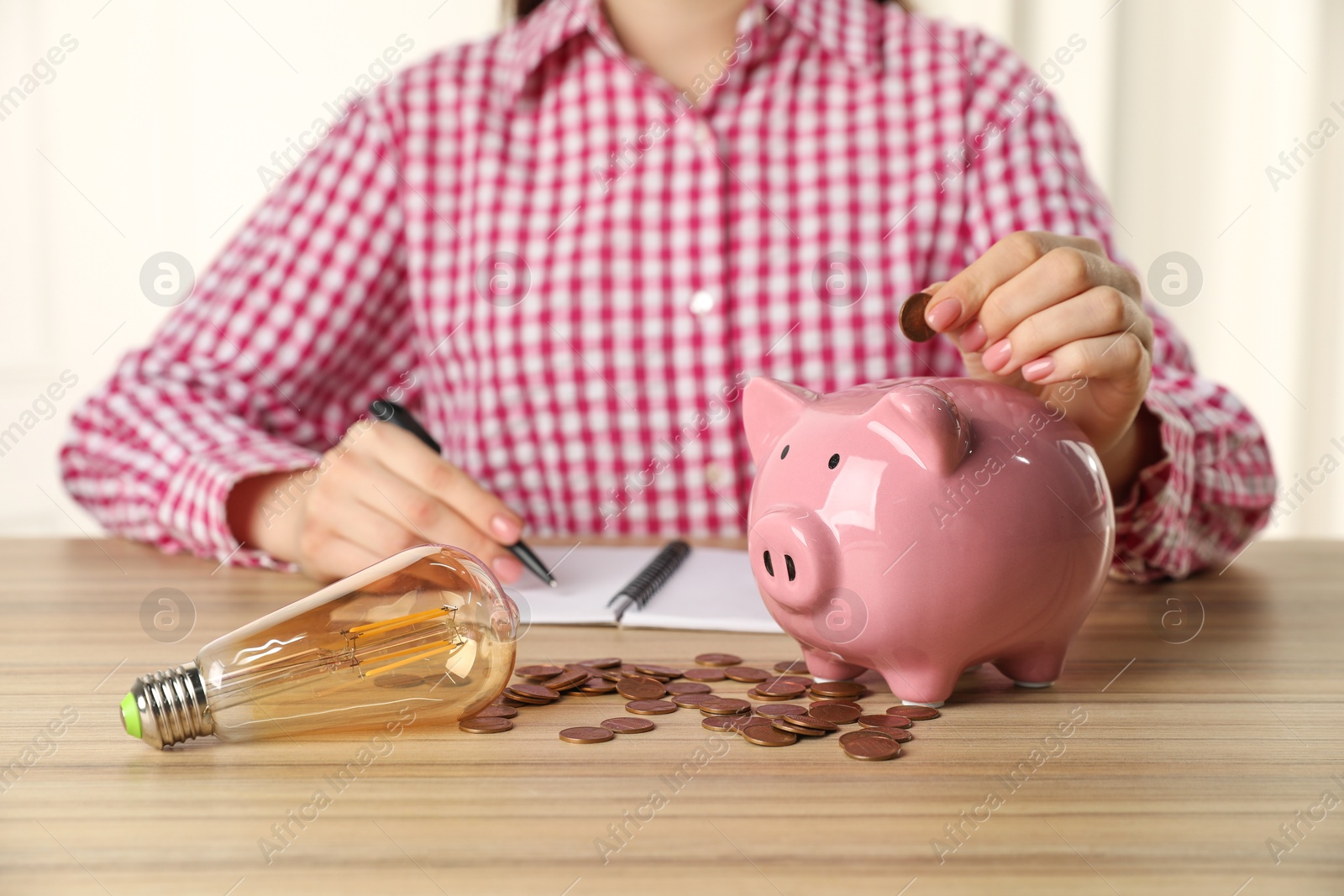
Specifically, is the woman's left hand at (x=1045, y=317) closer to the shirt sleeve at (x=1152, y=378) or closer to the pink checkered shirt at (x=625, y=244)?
the shirt sleeve at (x=1152, y=378)

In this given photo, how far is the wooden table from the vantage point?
39cm

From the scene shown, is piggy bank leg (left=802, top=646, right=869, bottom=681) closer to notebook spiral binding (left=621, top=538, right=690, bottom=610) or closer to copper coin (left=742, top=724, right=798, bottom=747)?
copper coin (left=742, top=724, right=798, bottom=747)

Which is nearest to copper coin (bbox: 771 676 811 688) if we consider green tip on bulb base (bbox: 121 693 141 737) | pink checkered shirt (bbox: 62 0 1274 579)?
green tip on bulb base (bbox: 121 693 141 737)

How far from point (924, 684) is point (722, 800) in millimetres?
171

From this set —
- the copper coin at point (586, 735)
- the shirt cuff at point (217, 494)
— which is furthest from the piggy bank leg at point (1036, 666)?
the shirt cuff at point (217, 494)

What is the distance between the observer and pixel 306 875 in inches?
15.3

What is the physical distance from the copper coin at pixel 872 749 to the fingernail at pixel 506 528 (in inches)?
15.7

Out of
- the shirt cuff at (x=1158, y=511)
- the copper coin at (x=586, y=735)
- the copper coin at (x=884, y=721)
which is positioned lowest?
the shirt cuff at (x=1158, y=511)

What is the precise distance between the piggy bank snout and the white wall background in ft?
8.71

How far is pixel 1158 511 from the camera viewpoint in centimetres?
91

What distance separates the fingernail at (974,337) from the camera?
26.3 inches

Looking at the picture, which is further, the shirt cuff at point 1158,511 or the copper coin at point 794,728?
the shirt cuff at point 1158,511

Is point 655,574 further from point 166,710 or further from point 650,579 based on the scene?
point 166,710

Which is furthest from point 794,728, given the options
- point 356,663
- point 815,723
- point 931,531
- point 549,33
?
point 549,33
